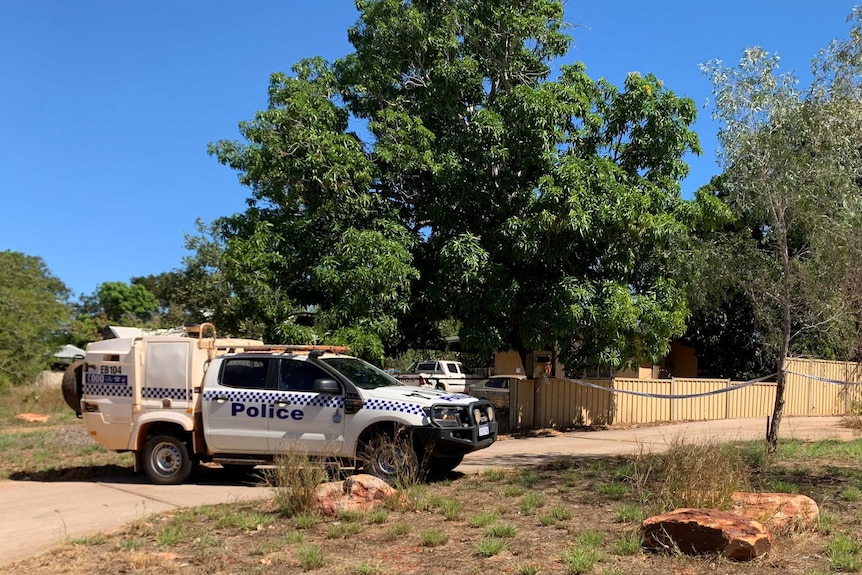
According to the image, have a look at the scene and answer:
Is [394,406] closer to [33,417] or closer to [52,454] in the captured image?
[52,454]

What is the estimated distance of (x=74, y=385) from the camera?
11148 millimetres

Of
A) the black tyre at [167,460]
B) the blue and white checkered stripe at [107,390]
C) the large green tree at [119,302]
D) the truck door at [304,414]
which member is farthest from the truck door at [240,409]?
the large green tree at [119,302]

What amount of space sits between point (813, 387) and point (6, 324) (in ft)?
98.2

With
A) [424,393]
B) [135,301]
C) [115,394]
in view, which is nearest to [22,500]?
[115,394]

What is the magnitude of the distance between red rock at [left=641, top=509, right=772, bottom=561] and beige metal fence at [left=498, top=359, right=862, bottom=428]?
428 inches

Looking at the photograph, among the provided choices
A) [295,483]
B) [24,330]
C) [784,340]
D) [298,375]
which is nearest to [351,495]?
[295,483]

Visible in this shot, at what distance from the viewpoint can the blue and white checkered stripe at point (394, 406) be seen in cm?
952

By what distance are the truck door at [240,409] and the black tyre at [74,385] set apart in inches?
90.7

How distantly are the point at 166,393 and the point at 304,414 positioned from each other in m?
2.13

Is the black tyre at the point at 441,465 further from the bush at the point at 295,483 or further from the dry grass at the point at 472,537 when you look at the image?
the bush at the point at 295,483

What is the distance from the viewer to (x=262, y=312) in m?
16.1

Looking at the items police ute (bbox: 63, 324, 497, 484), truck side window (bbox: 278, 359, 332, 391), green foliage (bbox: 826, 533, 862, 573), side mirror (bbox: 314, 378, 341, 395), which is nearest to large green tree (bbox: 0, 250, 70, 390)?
police ute (bbox: 63, 324, 497, 484)

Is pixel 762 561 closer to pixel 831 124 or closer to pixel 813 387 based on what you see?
pixel 831 124

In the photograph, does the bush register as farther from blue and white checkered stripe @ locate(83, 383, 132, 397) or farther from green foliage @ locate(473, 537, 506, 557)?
blue and white checkered stripe @ locate(83, 383, 132, 397)
